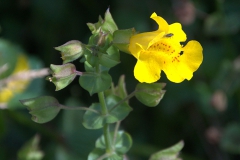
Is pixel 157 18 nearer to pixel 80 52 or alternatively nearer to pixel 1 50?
pixel 80 52

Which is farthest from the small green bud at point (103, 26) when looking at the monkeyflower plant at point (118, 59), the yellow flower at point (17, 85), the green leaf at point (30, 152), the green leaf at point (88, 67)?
the yellow flower at point (17, 85)

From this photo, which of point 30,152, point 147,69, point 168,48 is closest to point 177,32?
point 168,48

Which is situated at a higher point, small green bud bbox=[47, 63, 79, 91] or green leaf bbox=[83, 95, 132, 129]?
small green bud bbox=[47, 63, 79, 91]

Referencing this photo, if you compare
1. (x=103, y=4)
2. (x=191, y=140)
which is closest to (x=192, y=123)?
(x=191, y=140)

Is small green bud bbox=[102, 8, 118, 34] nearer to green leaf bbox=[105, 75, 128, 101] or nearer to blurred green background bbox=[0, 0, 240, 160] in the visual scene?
green leaf bbox=[105, 75, 128, 101]

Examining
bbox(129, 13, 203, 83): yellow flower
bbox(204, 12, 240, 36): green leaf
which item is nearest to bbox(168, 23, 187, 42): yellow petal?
bbox(129, 13, 203, 83): yellow flower

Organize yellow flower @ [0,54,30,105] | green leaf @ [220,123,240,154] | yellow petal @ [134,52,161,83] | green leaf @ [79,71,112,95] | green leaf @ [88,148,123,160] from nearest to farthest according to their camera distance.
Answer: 1. yellow petal @ [134,52,161,83]
2. green leaf @ [79,71,112,95]
3. green leaf @ [88,148,123,160]
4. green leaf @ [220,123,240,154]
5. yellow flower @ [0,54,30,105]
